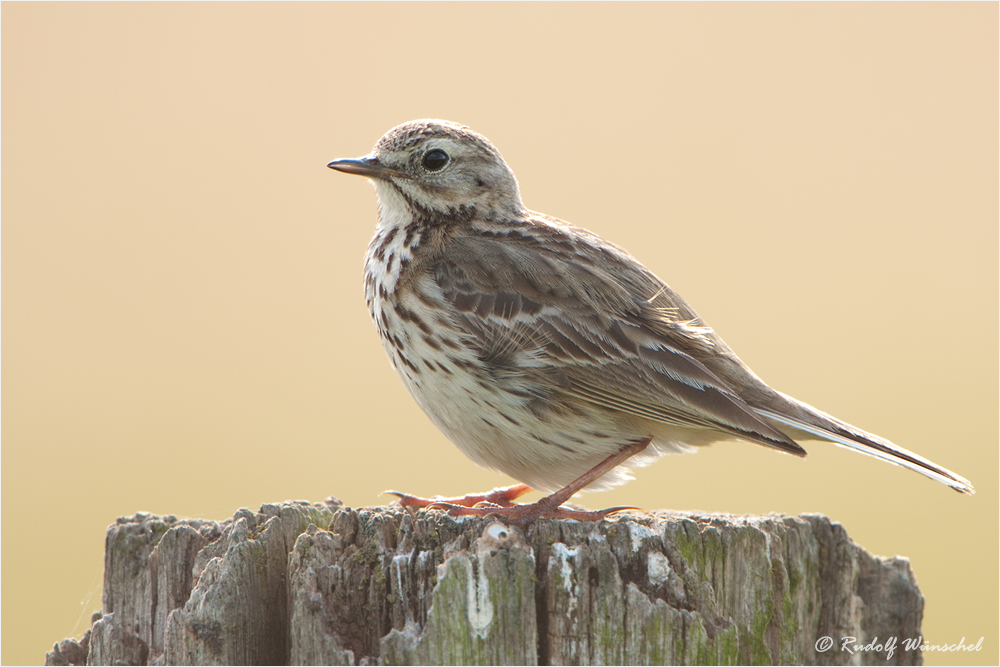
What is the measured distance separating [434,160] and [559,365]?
1.67 m

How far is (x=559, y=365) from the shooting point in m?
5.25

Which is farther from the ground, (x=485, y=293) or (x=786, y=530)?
(x=485, y=293)

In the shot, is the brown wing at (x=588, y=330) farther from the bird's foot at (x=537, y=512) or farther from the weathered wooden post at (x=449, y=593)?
the weathered wooden post at (x=449, y=593)

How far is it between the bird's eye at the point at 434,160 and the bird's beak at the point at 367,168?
0.51 ft

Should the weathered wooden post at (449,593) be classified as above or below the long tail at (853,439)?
below

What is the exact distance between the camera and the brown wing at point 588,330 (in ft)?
16.8

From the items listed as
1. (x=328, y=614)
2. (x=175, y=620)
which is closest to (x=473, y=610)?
(x=328, y=614)

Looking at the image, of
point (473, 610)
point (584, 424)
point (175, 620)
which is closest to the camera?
point (473, 610)

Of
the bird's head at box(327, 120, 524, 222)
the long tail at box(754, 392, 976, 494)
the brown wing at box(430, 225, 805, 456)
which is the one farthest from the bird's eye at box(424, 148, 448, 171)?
the long tail at box(754, 392, 976, 494)

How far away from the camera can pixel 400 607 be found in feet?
12.0

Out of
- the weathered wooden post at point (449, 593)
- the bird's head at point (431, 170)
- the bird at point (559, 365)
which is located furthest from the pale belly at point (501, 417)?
the weathered wooden post at point (449, 593)

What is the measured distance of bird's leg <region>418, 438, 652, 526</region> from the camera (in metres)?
4.62

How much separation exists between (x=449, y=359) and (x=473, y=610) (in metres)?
2.05

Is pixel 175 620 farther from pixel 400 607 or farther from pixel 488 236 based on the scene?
pixel 488 236
